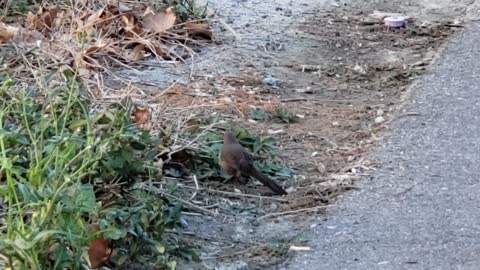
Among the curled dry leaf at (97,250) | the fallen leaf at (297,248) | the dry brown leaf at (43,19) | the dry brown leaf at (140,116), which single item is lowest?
the dry brown leaf at (43,19)

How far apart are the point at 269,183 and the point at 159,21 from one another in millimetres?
2314

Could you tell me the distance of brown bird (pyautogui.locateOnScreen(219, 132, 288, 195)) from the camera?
4188mm

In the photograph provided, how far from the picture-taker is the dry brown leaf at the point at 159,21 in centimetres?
620

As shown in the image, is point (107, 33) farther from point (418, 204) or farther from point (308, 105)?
point (418, 204)

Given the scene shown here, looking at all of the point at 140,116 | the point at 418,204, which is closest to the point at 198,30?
the point at 140,116

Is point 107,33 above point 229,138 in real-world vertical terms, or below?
below

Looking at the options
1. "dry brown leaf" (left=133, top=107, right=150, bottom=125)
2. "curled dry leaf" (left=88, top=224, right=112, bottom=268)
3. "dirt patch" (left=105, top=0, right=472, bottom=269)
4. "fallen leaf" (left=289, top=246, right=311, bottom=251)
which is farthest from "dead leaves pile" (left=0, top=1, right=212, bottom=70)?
"curled dry leaf" (left=88, top=224, right=112, bottom=268)

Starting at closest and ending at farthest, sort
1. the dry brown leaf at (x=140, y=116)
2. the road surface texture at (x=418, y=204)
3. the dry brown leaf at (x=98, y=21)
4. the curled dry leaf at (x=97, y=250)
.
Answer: the curled dry leaf at (x=97, y=250) → the road surface texture at (x=418, y=204) → the dry brown leaf at (x=140, y=116) → the dry brown leaf at (x=98, y=21)

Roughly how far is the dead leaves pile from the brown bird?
1621 mm

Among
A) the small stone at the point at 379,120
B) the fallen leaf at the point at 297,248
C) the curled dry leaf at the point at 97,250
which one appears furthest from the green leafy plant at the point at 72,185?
the small stone at the point at 379,120

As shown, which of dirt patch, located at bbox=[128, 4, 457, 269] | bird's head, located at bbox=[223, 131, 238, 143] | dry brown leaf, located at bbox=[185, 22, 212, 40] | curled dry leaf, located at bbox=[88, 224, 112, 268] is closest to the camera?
curled dry leaf, located at bbox=[88, 224, 112, 268]

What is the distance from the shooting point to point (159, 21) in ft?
20.4

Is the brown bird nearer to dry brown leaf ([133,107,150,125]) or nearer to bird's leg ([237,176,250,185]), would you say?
bird's leg ([237,176,250,185])

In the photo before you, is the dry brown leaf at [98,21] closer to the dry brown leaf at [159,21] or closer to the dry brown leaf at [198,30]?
the dry brown leaf at [159,21]
